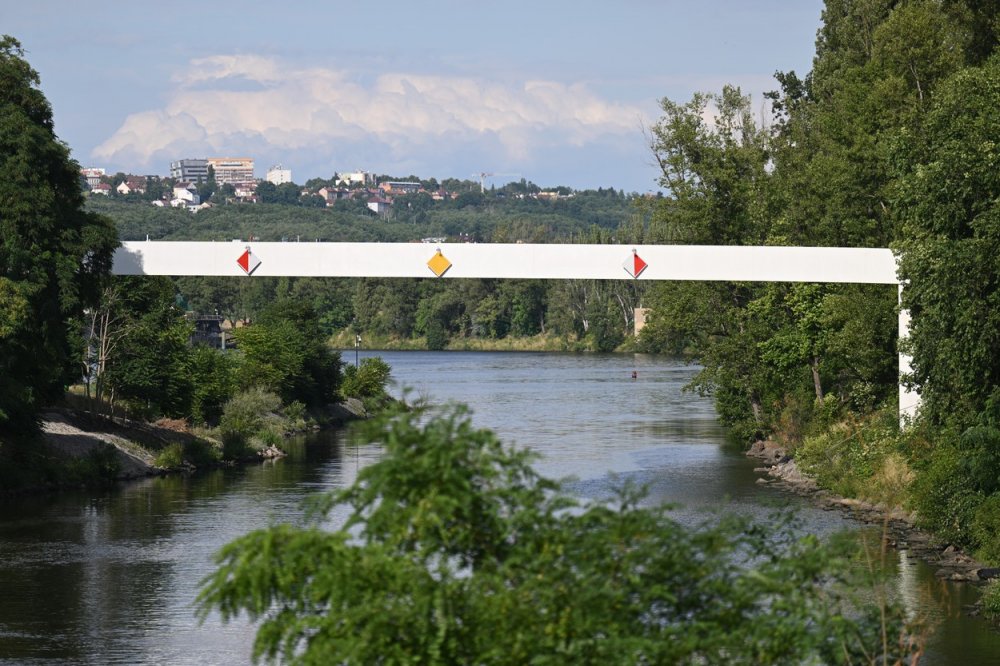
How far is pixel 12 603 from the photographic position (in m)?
26.5

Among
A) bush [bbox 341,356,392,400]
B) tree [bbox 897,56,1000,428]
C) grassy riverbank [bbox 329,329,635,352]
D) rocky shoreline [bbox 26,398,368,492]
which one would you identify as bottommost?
rocky shoreline [bbox 26,398,368,492]

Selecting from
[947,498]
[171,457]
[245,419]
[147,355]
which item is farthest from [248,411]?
[947,498]

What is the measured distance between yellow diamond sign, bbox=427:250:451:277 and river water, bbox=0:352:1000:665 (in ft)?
14.3

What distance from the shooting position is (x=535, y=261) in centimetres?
3450

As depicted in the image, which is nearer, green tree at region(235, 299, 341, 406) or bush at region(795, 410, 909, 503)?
bush at region(795, 410, 909, 503)

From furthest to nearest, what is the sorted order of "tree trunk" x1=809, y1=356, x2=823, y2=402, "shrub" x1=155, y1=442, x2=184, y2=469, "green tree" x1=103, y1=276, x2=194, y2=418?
"green tree" x1=103, y1=276, x2=194, y2=418
"tree trunk" x1=809, y1=356, x2=823, y2=402
"shrub" x1=155, y1=442, x2=184, y2=469

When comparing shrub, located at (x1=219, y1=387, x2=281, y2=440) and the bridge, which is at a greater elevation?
the bridge

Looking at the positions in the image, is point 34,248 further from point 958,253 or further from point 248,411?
point 958,253

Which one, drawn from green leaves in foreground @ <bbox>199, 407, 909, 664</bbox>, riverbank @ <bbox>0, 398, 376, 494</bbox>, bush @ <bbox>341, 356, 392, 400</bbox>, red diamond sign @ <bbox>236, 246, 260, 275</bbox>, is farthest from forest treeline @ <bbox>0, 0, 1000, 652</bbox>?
red diamond sign @ <bbox>236, 246, 260, 275</bbox>

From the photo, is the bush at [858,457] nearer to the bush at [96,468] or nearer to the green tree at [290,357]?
the bush at [96,468]

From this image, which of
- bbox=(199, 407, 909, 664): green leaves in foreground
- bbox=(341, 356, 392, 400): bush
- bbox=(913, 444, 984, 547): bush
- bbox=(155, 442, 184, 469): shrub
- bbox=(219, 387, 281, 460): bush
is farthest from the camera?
bbox=(341, 356, 392, 400): bush

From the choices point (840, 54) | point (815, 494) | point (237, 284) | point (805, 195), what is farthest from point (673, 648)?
point (237, 284)

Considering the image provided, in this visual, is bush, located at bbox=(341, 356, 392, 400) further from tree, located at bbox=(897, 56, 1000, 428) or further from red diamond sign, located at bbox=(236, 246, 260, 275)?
tree, located at bbox=(897, 56, 1000, 428)

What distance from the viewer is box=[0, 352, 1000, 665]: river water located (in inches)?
935
